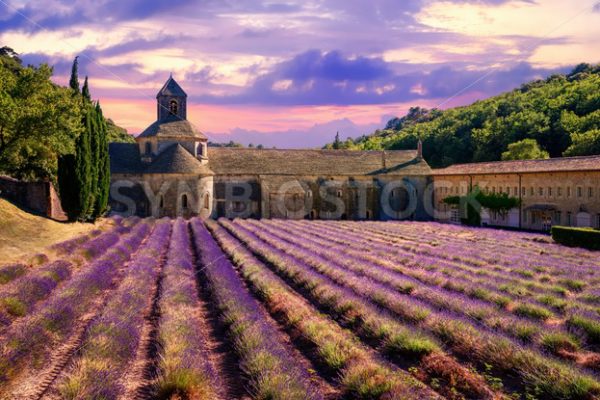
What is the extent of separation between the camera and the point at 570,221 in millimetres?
35500

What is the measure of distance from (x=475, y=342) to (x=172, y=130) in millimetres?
41424

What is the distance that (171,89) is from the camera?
4931cm

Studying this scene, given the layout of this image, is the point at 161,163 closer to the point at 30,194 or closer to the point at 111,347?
the point at 30,194

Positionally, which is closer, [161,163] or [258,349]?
[258,349]

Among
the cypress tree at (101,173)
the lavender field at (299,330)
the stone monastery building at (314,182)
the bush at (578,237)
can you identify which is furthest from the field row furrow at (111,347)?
the stone monastery building at (314,182)

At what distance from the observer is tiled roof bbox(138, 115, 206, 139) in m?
45.9

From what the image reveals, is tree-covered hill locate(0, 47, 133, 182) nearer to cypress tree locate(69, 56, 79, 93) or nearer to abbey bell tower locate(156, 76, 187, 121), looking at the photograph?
cypress tree locate(69, 56, 79, 93)

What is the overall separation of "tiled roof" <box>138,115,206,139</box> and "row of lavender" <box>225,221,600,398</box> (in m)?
34.0

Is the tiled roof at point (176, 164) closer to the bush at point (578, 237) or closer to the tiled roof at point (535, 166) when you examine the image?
the tiled roof at point (535, 166)

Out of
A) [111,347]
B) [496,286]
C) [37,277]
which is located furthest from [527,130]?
[111,347]

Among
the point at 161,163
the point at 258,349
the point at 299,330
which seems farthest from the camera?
the point at 161,163

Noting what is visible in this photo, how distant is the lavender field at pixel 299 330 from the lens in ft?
22.9

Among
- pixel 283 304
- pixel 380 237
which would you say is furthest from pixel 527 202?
pixel 283 304

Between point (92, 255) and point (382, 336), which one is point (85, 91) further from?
point (382, 336)
